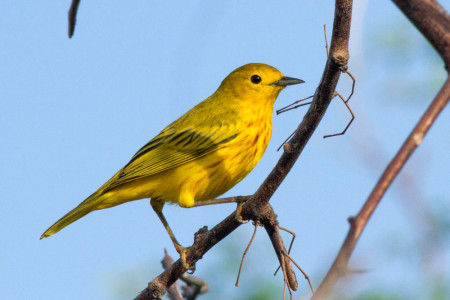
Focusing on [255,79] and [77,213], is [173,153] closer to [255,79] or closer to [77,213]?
[77,213]

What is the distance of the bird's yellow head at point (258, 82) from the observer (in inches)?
238

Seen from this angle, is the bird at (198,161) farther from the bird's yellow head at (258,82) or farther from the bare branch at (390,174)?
the bare branch at (390,174)

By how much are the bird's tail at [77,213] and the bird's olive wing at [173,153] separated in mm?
156

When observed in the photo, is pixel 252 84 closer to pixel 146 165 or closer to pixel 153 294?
pixel 146 165

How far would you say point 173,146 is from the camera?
5852mm

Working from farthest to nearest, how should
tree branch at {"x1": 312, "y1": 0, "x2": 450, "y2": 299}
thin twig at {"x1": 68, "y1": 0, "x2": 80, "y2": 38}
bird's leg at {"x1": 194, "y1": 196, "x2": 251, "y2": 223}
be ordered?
1. bird's leg at {"x1": 194, "y1": 196, "x2": 251, "y2": 223}
2. thin twig at {"x1": 68, "y1": 0, "x2": 80, "y2": 38}
3. tree branch at {"x1": 312, "y1": 0, "x2": 450, "y2": 299}

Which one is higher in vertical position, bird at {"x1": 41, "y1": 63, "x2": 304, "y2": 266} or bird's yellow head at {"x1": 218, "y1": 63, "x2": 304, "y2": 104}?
bird's yellow head at {"x1": 218, "y1": 63, "x2": 304, "y2": 104}

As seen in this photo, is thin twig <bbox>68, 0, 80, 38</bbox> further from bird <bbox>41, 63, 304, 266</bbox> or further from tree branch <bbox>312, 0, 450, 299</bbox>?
bird <bbox>41, 63, 304, 266</bbox>

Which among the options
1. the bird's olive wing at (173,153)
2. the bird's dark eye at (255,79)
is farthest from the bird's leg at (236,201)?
the bird's dark eye at (255,79)

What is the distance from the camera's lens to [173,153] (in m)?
5.74

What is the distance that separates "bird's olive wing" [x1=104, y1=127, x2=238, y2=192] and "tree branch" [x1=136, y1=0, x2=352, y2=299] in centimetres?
149

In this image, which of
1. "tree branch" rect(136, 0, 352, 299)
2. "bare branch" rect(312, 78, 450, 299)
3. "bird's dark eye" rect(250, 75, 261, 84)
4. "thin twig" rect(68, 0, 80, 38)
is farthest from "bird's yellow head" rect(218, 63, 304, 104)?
"bare branch" rect(312, 78, 450, 299)

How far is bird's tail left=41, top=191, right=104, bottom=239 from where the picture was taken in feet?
18.1

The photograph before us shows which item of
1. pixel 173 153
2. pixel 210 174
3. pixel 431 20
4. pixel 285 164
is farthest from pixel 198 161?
pixel 431 20
